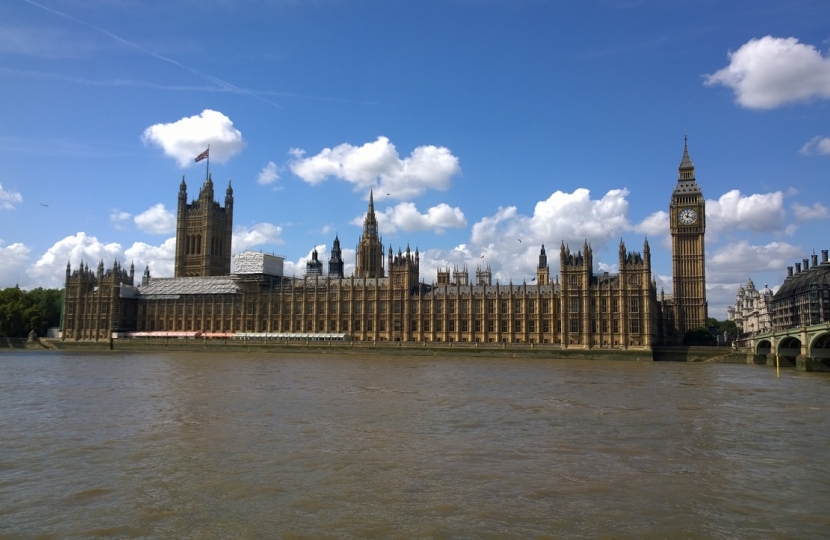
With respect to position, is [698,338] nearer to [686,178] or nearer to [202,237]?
[686,178]

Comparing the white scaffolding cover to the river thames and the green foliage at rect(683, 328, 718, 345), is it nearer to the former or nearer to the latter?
the green foliage at rect(683, 328, 718, 345)

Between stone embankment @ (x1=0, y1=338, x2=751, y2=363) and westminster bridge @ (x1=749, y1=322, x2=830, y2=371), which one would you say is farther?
stone embankment @ (x1=0, y1=338, x2=751, y2=363)

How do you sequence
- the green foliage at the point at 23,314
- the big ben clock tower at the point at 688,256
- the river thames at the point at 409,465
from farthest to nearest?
the green foliage at the point at 23,314 → the big ben clock tower at the point at 688,256 → the river thames at the point at 409,465

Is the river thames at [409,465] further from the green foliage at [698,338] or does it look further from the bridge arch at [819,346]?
the green foliage at [698,338]

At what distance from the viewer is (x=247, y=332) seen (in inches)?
4318

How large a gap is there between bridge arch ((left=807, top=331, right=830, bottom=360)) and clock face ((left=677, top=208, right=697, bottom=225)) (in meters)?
43.0

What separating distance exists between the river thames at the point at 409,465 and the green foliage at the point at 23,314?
87.2 metres

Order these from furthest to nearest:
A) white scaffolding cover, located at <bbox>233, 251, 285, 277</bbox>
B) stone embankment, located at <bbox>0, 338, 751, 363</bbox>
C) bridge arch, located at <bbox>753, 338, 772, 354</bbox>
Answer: white scaffolding cover, located at <bbox>233, 251, 285, 277</bbox> → stone embankment, located at <bbox>0, 338, 751, 363</bbox> → bridge arch, located at <bbox>753, 338, 772, 354</bbox>

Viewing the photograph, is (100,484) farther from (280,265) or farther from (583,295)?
(280,265)

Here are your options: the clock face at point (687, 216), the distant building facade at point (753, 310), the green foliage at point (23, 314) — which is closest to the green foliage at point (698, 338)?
the clock face at point (687, 216)

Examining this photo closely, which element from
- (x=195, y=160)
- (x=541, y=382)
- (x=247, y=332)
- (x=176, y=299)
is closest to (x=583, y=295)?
(x=541, y=382)

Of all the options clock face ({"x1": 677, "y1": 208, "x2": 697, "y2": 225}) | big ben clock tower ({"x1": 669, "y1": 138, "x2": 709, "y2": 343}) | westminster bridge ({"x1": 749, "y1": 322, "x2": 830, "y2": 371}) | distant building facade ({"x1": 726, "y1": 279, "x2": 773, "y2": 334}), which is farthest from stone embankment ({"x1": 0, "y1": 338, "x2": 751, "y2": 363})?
distant building facade ({"x1": 726, "y1": 279, "x2": 773, "y2": 334})

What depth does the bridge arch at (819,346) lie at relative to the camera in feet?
205

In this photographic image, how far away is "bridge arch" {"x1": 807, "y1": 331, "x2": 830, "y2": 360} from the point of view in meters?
62.6
